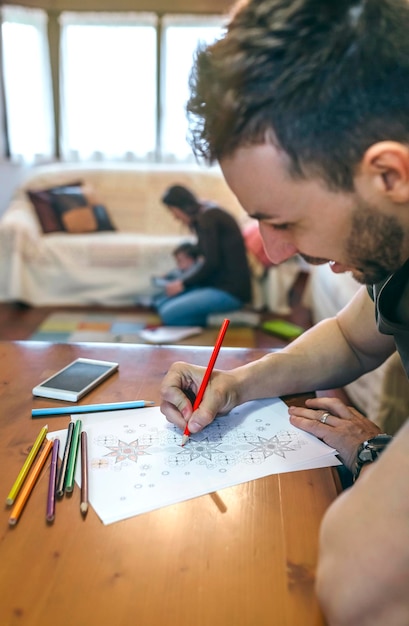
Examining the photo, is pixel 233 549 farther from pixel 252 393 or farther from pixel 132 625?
pixel 252 393

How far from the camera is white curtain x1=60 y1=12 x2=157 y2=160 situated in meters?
4.51

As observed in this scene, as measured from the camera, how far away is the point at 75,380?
0.95 m

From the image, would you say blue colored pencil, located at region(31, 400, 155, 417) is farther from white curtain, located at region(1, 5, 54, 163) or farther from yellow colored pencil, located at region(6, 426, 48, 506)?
white curtain, located at region(1, 5, 54, 163)

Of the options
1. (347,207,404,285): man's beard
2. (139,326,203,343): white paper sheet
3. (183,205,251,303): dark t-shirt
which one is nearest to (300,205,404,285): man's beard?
(347,207,404,285): man's beard

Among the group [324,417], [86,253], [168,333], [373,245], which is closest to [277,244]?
[373,245]

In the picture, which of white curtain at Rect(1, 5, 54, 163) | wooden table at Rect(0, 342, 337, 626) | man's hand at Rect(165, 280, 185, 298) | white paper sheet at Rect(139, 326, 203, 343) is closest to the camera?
wooden table at Rect(0, 342, 337, 626)

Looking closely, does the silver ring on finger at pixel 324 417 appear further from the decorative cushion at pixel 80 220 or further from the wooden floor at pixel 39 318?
the decorative cushion at pixel 80 220

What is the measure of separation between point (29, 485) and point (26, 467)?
0.14 feet

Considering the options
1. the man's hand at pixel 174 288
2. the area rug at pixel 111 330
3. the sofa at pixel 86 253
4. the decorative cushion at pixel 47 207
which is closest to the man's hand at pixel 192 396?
the area rug at pixel 111 330

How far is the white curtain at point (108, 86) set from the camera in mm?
4512

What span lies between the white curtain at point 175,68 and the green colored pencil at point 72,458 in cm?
391

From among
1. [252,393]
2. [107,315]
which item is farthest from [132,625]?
[107,315]

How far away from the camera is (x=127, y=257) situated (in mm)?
3475

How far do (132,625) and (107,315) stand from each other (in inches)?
114
